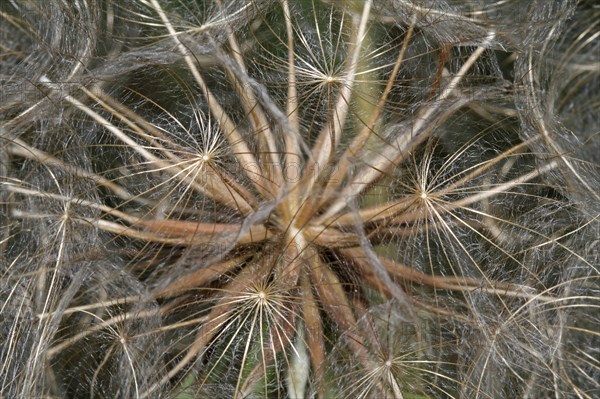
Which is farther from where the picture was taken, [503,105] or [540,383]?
[503,105]

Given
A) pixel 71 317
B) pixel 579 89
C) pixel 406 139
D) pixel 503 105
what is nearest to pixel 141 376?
pixel 71 317

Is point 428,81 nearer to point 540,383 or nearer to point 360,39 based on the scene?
point 360,39

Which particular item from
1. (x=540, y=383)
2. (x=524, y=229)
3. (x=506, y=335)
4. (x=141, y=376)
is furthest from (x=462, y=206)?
(x=141, y=376)

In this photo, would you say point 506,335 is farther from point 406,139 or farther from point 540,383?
point 406,139

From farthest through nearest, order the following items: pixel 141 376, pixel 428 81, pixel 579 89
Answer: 1. pixel 579 89
2. pixel 428 81
3. pixel 141 376

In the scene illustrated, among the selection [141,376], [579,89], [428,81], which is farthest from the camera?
[579,89]

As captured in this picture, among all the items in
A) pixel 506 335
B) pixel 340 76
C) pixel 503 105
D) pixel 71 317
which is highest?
pixel 340 76

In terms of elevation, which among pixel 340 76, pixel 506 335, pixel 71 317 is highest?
pixel 340 76

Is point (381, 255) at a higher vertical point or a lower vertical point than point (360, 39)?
lower

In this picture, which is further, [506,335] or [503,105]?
[503,105]
